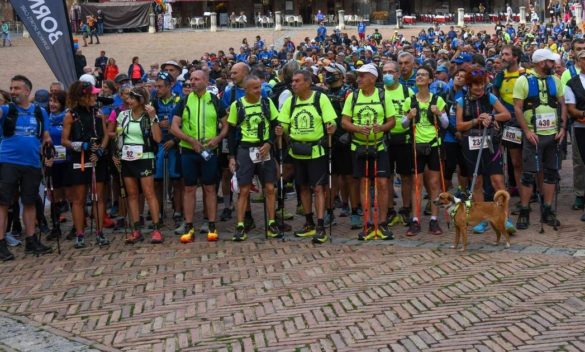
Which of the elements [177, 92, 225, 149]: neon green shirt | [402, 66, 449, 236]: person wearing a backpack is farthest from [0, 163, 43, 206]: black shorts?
[402, 66, 449, 236]: person wearing a backpack

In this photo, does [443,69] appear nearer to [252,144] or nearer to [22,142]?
[252,144]

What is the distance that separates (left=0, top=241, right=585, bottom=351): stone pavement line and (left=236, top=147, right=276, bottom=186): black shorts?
0.84m

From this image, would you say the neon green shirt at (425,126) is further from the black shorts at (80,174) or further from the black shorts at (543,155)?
the black shorts at (80,174)

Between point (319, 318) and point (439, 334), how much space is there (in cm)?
103

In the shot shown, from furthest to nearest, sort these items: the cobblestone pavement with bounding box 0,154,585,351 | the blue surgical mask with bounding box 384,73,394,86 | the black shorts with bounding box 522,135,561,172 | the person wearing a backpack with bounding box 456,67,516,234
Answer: the black shorts with bounding box 522,135,561,172
the blue surgical mask with bounding box 384,73,394,86
the person wearing a backpack with bounding box 456,67,516,234
the cobblestone pavement with bounding box 0,154,585,351

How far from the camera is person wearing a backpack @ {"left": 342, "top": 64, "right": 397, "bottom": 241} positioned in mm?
9078

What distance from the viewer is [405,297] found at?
279 inches

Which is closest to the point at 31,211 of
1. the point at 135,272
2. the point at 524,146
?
the point at 135,272

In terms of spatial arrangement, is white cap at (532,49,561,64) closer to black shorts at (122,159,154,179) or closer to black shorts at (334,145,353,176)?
black shorts at (334,145,353,176)

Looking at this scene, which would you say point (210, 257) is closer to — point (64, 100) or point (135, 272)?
point (135, 272)

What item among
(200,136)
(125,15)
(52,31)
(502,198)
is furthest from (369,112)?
(125,15)

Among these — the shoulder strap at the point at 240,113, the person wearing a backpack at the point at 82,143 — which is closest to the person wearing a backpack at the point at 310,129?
the shoulder strap at the point at 240,113

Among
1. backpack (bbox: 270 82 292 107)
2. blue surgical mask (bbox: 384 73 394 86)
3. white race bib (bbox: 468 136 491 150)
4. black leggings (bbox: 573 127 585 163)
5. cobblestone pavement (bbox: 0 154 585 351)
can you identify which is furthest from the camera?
backpack (bbox: 270 82 292 107)

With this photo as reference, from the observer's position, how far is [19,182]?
30.0 ft
